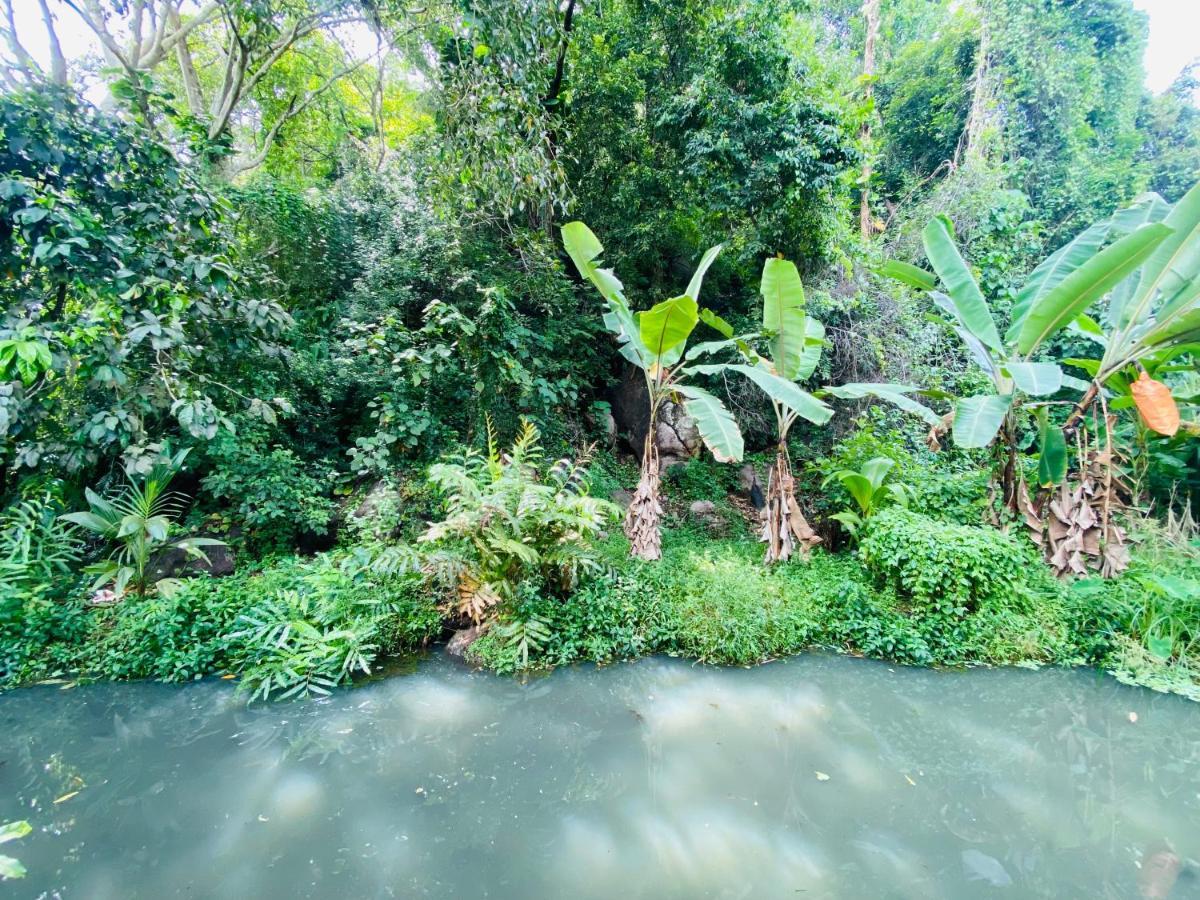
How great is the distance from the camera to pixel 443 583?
12.7 feet

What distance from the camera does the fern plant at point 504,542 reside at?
375 centimetres

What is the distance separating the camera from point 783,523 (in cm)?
484

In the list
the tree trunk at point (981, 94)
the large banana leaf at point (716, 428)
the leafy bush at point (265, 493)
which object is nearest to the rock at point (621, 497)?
the large banana leaf at point (716, 428)

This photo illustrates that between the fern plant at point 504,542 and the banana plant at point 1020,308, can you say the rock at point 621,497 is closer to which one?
the fern plant at point 504,542

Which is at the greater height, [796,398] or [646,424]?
[796,398]

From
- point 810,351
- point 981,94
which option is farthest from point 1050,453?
point 981,94

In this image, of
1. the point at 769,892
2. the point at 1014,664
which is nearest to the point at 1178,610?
the point at 1014,664

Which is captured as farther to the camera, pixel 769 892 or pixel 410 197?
pixel 410 197

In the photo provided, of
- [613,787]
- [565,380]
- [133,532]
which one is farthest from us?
[565,380]

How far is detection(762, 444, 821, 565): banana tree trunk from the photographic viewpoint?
4.84 metres

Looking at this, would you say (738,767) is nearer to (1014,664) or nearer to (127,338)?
(1014,664)

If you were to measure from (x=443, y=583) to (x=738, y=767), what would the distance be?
229 cm

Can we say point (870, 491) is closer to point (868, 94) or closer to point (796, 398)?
point (796, 398)

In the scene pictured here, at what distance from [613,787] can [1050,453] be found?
13.4ft
